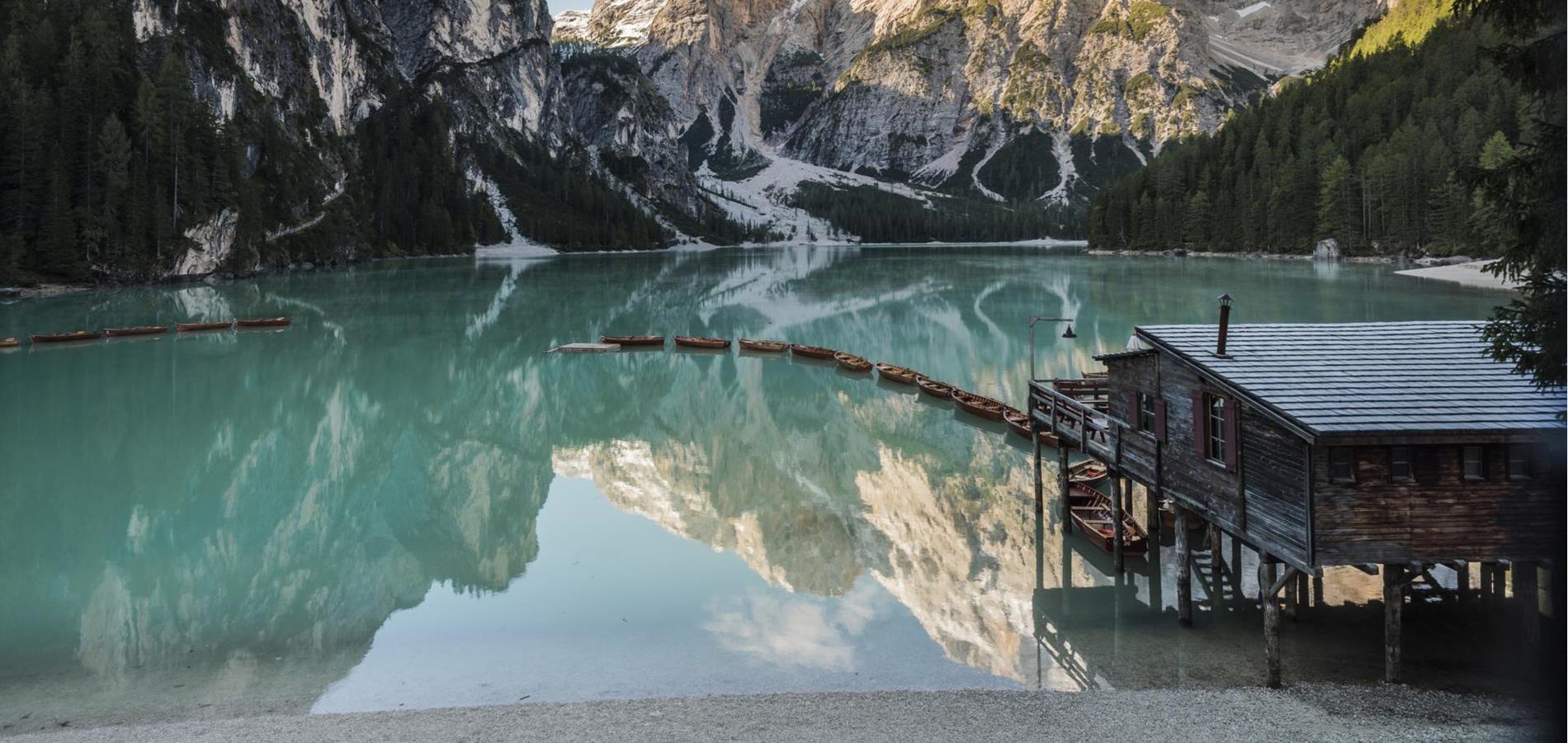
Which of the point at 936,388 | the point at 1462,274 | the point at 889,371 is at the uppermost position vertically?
the point at 1462,274

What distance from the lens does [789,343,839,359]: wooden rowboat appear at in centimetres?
5575

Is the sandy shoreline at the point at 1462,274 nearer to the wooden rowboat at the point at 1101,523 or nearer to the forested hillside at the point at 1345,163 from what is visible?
the forested hillside at the point at 1345,163

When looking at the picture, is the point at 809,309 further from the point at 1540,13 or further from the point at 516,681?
the point at 1540,13

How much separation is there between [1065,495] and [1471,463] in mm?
10620

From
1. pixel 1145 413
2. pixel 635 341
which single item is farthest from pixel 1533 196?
pixel 635 341

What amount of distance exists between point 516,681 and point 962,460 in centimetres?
1899

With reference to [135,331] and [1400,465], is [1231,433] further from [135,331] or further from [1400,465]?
[135,331]

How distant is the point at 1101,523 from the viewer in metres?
23.2

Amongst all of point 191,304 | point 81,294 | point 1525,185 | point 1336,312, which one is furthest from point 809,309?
point 1525,185

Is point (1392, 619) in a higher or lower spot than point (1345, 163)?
lower

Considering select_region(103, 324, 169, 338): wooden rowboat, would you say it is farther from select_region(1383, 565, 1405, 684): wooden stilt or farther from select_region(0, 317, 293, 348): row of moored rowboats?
select_region(1383, 565, 1405, 684): wooden stilt

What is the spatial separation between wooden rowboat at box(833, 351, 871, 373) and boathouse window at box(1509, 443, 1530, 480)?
3714 cm

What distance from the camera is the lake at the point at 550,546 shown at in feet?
55.3

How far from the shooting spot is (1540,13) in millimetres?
9797
